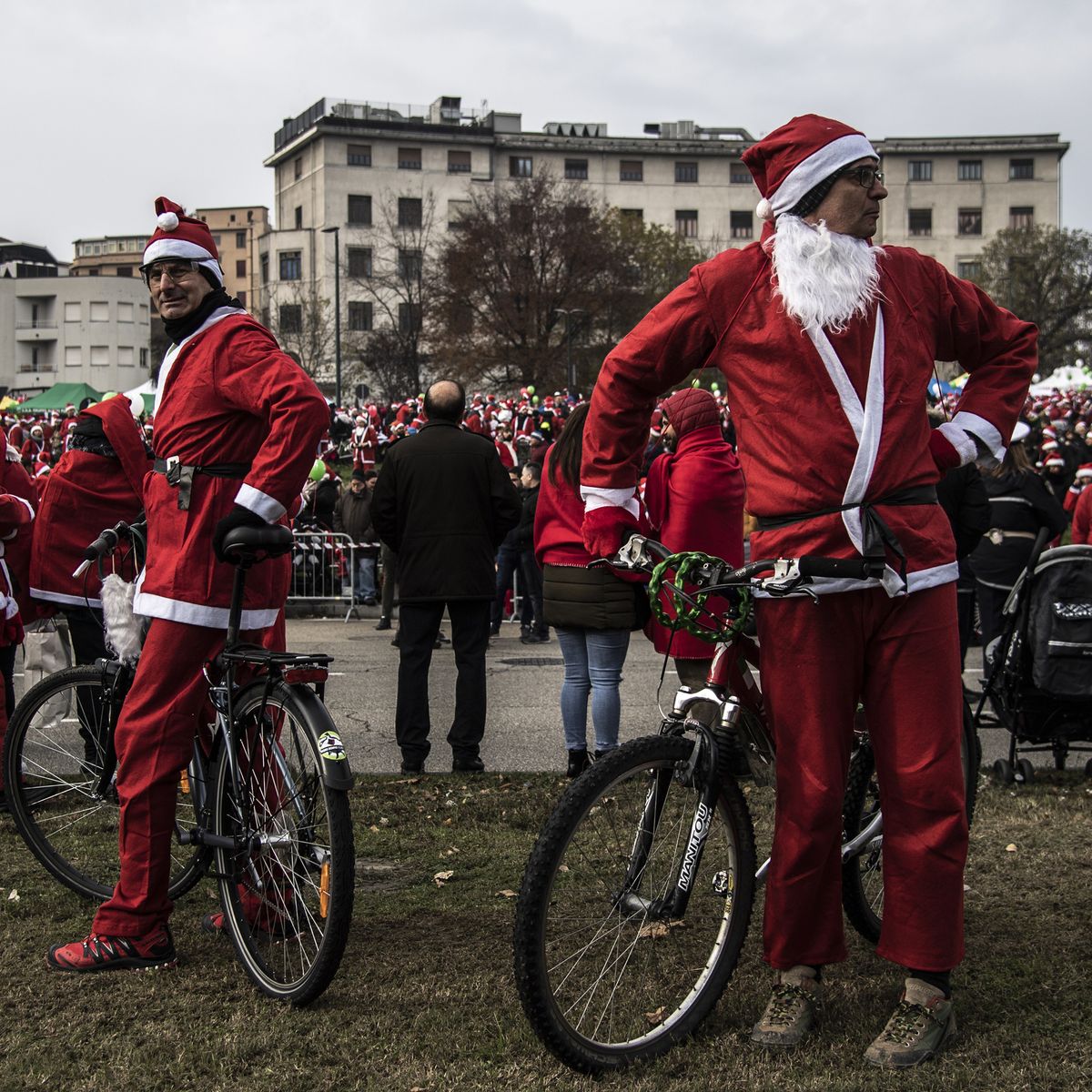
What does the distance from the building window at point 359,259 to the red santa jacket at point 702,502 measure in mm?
82231

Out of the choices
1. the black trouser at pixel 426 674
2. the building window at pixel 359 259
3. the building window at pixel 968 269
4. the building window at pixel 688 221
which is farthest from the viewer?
the building window at pixel 688 221

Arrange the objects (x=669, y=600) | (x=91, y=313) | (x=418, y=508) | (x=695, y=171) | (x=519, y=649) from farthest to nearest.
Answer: (x=91, y=313)
(x=695, y=171)
(x=519, y=649)
(x=418, y=508)
(x=669, y=600)

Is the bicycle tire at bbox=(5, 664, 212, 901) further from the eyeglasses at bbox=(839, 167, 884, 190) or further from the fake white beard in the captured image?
the eyeglasses at bbox=(839, 167, 884, 190)

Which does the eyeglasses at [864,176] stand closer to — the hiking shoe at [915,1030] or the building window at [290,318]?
the hiking shoe at [915,1030]

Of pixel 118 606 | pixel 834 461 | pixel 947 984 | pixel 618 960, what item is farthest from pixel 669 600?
pixel 118 606

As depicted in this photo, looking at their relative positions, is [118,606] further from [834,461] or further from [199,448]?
[834,461]

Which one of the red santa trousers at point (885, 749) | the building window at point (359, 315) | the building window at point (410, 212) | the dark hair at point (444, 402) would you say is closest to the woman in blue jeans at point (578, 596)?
the dark hair at point (444, 402)

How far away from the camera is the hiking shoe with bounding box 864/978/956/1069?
12.0 ft

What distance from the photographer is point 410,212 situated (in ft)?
286

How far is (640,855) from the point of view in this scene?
3.69m

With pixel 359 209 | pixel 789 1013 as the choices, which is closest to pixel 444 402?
pixel 789 1013

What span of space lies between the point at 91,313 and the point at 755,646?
11242 centimetres

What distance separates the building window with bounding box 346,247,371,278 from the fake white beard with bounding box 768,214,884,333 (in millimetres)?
85008

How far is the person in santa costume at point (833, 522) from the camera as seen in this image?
3689 millimetres
